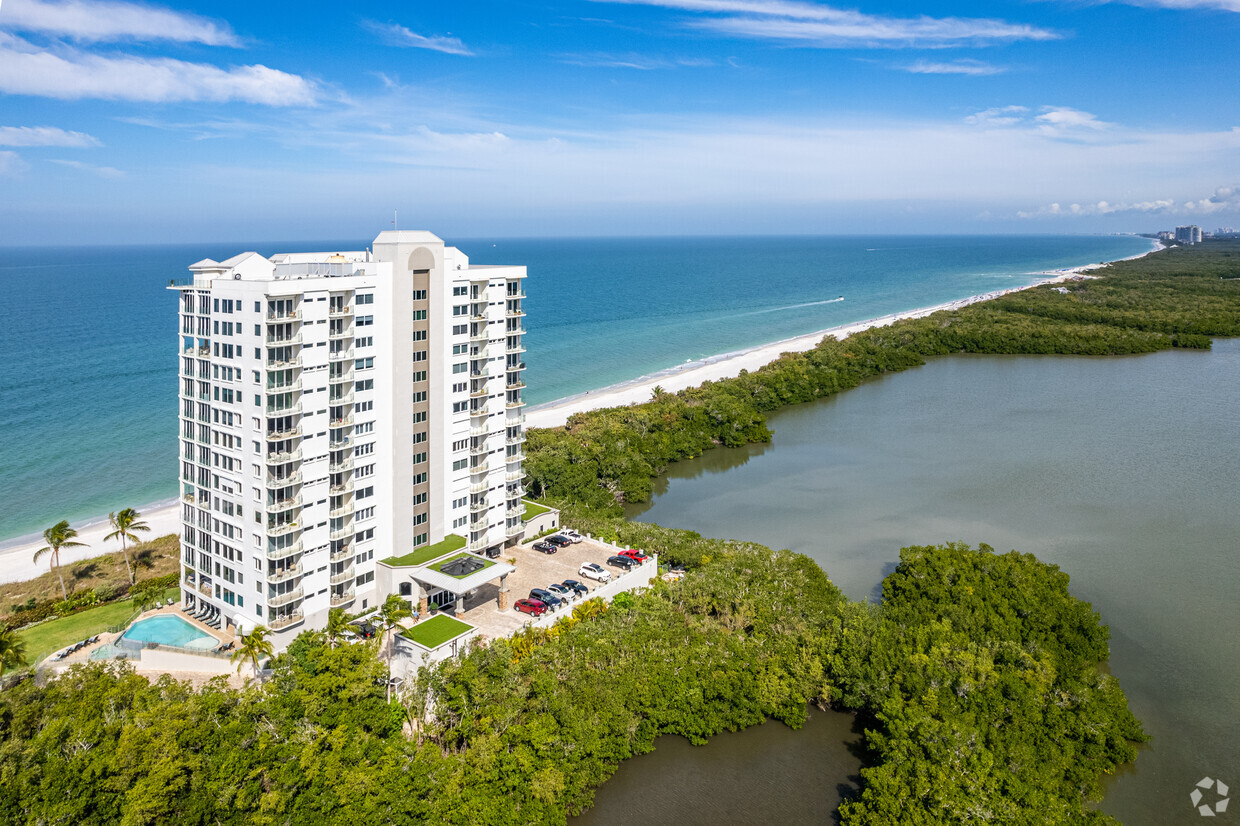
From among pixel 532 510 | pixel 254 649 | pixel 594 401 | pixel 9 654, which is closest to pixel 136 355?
pixel 594 401

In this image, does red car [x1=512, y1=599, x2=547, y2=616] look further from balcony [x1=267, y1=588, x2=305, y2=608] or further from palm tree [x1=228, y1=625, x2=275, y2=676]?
palm tree [x1=228, y1=625, x2=275, y2=676]

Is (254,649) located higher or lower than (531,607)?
higher

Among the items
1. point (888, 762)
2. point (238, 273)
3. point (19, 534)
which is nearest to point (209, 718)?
point (238, 273)

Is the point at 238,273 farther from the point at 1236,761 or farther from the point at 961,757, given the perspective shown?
the point at 1236,761

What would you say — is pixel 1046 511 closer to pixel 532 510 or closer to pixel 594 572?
pixel 594 572

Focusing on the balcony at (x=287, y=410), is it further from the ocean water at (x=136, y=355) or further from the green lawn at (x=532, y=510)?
the ocean water at (x=136, y=355)

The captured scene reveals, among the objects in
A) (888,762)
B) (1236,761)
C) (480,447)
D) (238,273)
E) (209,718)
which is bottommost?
(1236,761)

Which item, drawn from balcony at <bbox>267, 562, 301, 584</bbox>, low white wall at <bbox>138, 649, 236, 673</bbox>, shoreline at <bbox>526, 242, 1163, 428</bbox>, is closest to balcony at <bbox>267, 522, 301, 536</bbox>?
balcony at <bbox>267, 562, 301, 584</bbox>

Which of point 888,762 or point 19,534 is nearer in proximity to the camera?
point 888,762
